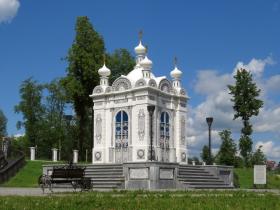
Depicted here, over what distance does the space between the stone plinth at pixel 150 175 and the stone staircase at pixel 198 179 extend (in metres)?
0.69

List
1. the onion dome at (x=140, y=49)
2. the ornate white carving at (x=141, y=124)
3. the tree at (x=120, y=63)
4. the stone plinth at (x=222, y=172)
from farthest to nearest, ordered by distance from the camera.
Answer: the tree at (x=120, y=63) < the onion dome at (x=140, y=49) < the ornate white carving at (x=141, y=124) < the stone plinth at (x=222, y=172)

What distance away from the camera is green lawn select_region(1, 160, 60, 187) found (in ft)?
99.4

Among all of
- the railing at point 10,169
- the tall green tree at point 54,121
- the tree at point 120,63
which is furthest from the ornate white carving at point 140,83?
the tall green tree at point 54,121

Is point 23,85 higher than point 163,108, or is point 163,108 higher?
point 23,85

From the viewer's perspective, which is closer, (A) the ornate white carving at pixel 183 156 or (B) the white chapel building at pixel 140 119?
(B) the white chapel building at pixel 140 119

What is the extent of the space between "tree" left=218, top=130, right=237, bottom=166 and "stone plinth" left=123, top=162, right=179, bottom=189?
18.6 metres

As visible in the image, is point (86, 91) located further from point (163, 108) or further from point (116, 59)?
point (163, 108)

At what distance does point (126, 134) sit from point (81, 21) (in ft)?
58.3

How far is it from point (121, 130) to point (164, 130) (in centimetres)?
289

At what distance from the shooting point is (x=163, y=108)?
35.2m

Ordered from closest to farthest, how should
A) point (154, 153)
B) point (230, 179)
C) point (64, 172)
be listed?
1. point (64, 172)
2. point (230, 179)
3. point (154, 153)

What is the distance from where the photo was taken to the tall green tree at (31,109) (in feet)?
242

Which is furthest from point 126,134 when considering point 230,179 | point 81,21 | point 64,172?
point 81,21

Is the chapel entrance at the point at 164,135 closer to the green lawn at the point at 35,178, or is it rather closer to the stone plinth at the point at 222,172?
the stone plinth at the point at 222,172
